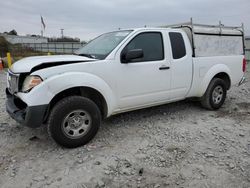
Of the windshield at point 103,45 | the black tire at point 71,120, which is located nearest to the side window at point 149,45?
the windshield at point 103,45

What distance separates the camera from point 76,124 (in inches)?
145

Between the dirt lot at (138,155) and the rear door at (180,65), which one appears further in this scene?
the rear door at (180,65)

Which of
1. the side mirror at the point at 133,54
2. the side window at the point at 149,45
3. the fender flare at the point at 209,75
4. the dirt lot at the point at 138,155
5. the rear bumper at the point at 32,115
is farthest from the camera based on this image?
the fender flare at the point at 209,75

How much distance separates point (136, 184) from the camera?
114 inches

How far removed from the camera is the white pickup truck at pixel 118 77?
347 centimetres

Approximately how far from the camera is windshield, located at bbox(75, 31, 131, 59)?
4173 millimetres

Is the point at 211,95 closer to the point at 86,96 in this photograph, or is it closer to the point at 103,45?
the point at 103,45

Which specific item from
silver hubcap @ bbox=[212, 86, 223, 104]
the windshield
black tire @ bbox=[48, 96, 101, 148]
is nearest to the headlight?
black tire @ bbox=[48, 96, 101, 148]

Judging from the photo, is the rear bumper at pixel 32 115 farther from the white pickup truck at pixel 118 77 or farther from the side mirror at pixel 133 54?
the side mirror at pixel 133 54

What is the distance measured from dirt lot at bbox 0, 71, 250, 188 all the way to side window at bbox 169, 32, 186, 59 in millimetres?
1304

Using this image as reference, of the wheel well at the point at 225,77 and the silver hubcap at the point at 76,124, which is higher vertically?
the wheel well at the point at 225,77

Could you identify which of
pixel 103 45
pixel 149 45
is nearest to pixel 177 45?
pixel 149 45

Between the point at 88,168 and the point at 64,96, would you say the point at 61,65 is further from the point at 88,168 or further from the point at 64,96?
the point at 88,168

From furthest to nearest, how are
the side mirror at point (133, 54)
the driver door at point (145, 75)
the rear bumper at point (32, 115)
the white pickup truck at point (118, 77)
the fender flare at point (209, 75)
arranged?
1. the fender flare at point (209, 75)
2. the driver door at point (145, 75)
3. the side mirror at point (133, 54)
4. the white pickup truck at point (118, 77)
5. the rear bumper at point (32, 115)
